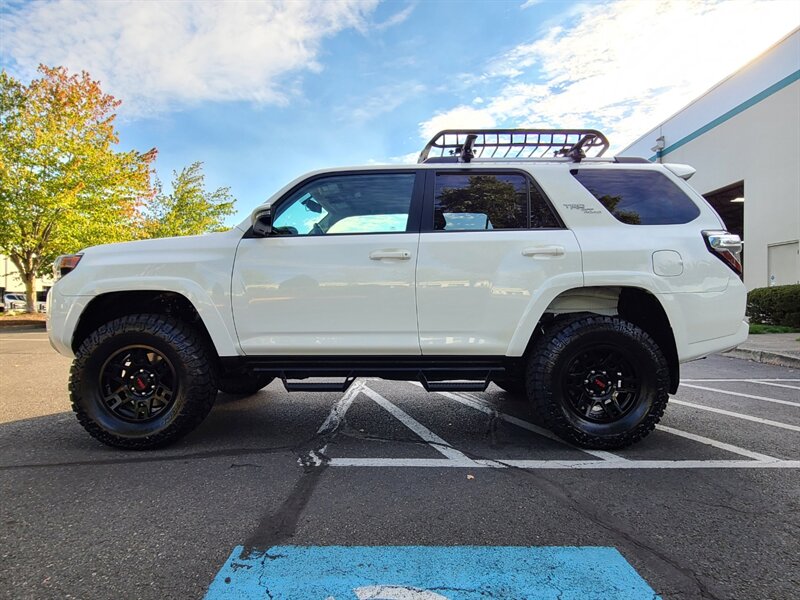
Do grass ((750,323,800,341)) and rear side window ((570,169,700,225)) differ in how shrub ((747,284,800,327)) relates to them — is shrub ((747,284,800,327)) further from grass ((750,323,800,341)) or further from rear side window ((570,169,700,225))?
rear side window ((570,169,700,225))

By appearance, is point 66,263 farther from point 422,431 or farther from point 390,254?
point 422,431

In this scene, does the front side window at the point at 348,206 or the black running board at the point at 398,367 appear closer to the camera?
the black running board at the point at 398,367

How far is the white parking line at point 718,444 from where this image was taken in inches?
131

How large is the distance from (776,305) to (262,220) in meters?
14.8

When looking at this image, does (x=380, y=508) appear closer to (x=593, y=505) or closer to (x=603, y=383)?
(x=593, y=505)

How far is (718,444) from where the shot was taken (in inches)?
143

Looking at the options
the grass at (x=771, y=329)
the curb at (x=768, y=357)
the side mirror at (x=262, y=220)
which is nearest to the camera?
the side mirror at (x=262, y=220)

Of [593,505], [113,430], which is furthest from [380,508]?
[113,430]

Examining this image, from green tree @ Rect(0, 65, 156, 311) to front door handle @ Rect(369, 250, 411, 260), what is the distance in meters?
19.7

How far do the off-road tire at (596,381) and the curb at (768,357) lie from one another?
222 inches

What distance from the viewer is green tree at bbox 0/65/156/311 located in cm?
1800

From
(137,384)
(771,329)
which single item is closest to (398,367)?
(137,384)

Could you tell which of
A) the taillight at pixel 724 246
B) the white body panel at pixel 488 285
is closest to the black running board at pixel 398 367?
the white body panel at pixel 488 285

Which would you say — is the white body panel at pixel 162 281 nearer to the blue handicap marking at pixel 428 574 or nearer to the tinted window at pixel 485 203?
the tinted window at pixel 485 203
